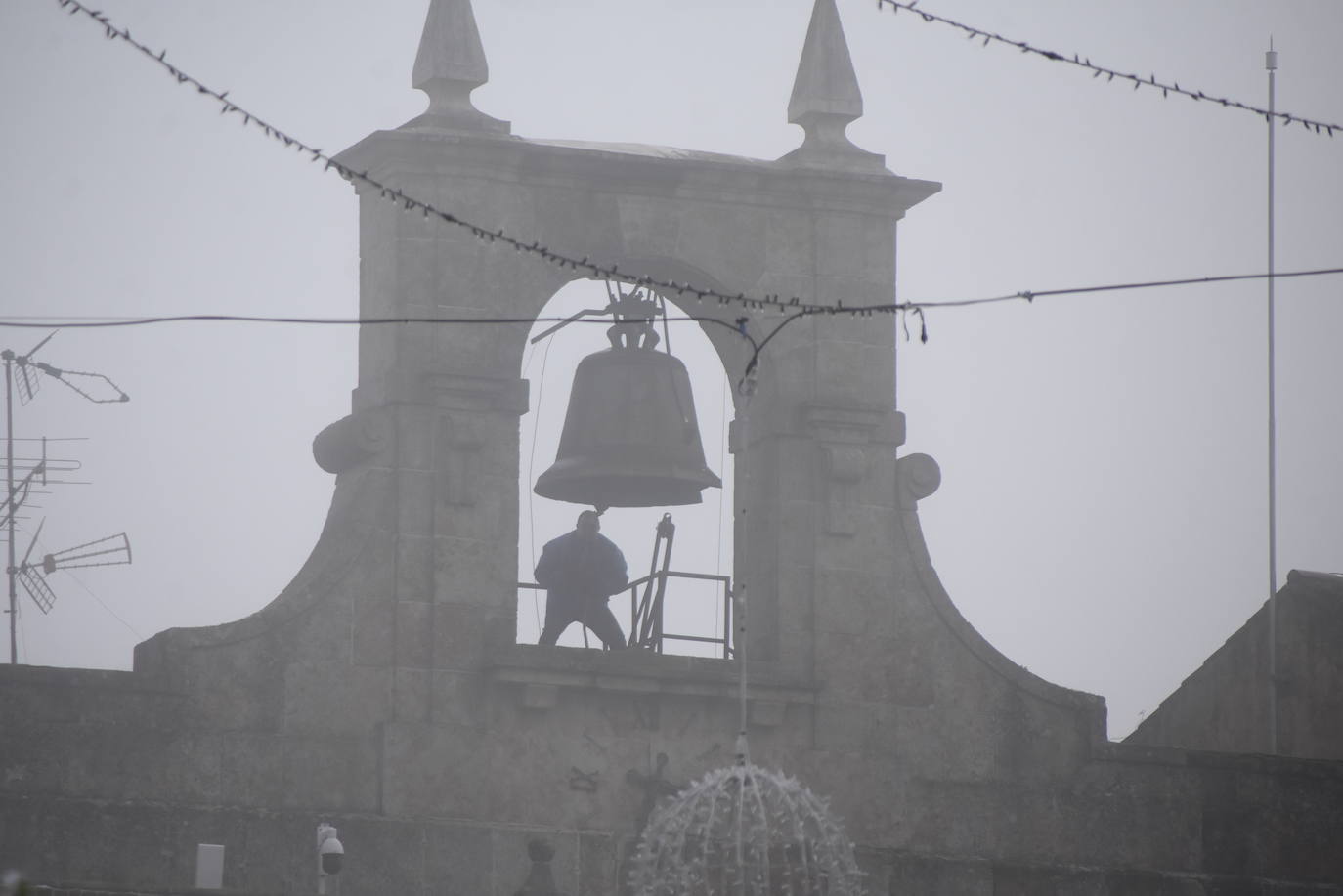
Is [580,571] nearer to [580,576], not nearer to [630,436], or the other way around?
[580,576]

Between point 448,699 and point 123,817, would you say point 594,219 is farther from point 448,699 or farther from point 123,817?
point 123,817

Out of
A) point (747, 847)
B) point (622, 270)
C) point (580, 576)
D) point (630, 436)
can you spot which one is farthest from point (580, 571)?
point (747, 847)

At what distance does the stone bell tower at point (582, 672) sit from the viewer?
23312 millimetres

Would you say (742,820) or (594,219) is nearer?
(742,820)

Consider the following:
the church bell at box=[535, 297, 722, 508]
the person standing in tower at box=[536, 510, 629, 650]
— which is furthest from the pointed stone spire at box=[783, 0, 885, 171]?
the person standing in tower at box=[536, 510, 629, 650]

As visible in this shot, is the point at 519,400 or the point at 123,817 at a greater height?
the point at 519,400

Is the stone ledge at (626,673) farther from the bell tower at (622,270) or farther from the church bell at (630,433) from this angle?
the church bell at (630,433)

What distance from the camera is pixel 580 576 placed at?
82.5 feet

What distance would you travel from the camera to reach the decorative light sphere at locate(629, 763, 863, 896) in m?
21.8

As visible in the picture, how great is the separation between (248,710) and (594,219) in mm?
4114

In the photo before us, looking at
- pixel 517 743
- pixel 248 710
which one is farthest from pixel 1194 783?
pixel 248 710

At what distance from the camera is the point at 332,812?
23.5m

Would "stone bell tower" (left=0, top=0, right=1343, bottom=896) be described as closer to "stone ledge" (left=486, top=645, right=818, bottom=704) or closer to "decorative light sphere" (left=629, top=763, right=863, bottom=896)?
Answer: "stone ledge" (left=486, top=645, right=818, bottom=704)

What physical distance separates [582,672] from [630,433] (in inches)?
64.6
